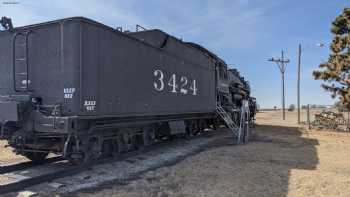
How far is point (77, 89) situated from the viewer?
7262 mm

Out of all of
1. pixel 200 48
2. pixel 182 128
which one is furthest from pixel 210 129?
pixel 182 128

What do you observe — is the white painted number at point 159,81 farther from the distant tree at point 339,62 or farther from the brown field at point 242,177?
the distant tree at point 339,62

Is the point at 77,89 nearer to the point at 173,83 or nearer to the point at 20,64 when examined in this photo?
the point at 20,64

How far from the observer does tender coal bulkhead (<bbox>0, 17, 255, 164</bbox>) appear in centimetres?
733

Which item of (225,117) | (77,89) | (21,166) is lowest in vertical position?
(21,166)

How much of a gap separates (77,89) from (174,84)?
4.60 meters

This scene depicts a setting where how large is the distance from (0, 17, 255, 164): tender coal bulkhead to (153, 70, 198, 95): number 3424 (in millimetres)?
57

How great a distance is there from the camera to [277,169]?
859 centimetres

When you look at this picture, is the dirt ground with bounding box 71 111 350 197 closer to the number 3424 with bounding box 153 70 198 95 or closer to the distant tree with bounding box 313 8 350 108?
the number 3424 with bounding box 153 70 198 95

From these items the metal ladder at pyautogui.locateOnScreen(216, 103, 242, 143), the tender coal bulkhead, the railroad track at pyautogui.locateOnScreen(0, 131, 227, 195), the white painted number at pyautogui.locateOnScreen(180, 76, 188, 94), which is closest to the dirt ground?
the railroad track at pyautogui.locateOnScreen(0, 131, 227, 195)

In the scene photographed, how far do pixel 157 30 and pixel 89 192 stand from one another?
6.27 metres

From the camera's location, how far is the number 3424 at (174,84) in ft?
33.7

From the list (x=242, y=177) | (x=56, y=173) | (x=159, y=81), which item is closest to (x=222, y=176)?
(x=242, y=177)

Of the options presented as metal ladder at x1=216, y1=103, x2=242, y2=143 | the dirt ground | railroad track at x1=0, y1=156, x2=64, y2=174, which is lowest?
the dirt ground
